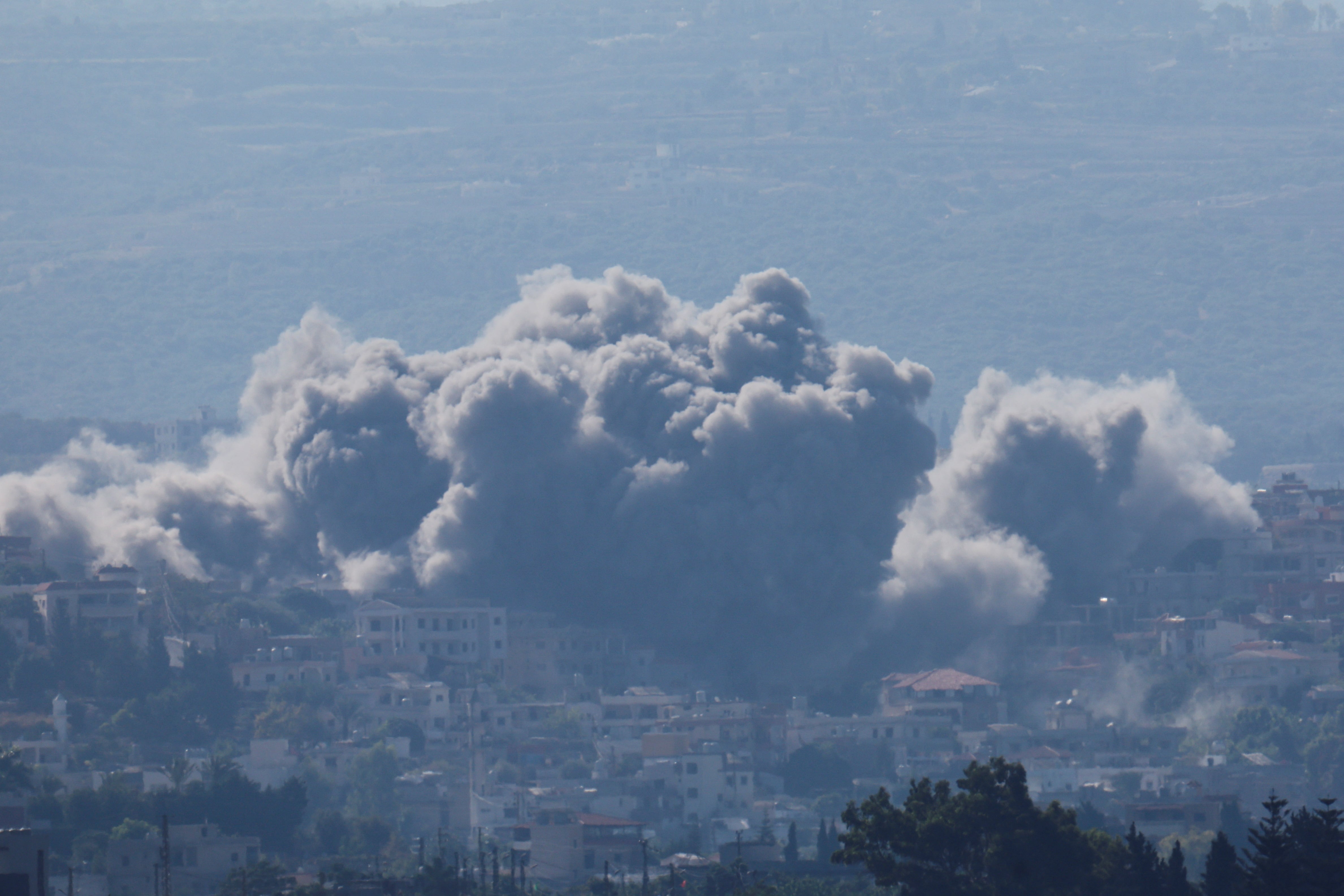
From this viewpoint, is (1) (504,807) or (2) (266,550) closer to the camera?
(1) (504,807)

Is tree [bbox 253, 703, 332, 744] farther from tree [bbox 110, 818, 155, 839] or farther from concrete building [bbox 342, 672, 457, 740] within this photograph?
tree [bbox 110, 818, 155, 839]

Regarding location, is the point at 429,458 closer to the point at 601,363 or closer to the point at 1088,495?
the point at 601,363

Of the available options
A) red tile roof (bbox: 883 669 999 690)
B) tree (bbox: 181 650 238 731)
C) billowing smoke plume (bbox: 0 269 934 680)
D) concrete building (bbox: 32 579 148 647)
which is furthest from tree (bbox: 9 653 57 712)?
red tile roof (bbox: 883 669 999 690)

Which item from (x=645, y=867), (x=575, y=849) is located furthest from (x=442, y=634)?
(x=645, y=867)

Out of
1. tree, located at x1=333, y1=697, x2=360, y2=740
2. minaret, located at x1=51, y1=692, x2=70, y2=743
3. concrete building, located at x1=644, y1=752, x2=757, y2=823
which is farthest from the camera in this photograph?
tree, located at x1=333, y1=697, x2=360, y2=740

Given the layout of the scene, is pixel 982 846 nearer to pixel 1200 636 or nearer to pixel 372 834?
pixel 372 834

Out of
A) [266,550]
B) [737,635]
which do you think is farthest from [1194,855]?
[266,550]

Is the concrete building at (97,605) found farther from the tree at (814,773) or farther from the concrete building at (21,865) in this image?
the concrete building at (21,865)
